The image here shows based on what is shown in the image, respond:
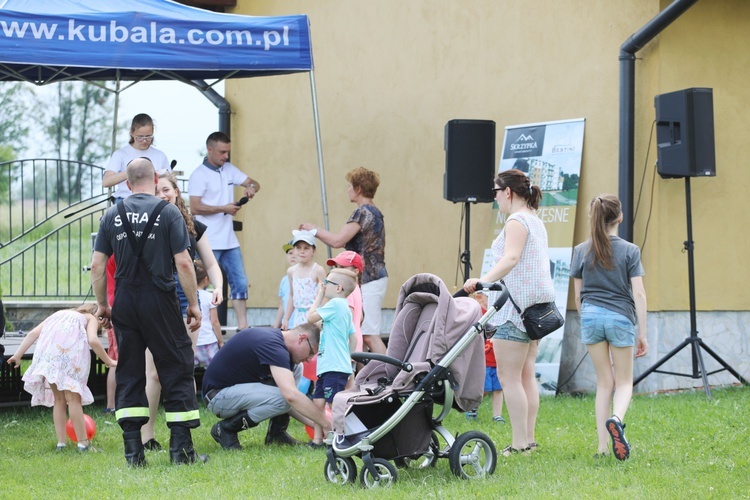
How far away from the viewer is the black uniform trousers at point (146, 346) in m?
5.92

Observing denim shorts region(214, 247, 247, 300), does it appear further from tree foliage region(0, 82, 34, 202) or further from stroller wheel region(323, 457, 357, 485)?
tree foliage region(0, 82, 34, 202)

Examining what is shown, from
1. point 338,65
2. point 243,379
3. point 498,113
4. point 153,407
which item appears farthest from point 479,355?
point 338,65

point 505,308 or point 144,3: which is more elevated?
point 144,3

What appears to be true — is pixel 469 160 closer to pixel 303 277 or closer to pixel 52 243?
pixel 303 277

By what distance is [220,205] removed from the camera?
962cm

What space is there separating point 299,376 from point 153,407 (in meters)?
1.53

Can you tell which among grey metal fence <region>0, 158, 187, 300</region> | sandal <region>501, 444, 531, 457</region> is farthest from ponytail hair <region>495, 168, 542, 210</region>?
grey metal fence <region>0, 158, 187, 300</region>

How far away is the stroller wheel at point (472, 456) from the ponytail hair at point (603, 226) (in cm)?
125

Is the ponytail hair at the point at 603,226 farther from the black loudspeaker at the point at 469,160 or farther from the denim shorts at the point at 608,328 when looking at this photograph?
the black loudspeaker at the point at 469,160

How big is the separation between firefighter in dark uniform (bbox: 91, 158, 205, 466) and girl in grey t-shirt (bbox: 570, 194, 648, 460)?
2316mm

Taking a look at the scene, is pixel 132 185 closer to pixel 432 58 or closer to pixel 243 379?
pixel 243 379

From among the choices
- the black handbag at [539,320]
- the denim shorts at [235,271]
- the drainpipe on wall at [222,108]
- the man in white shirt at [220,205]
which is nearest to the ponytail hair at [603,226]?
the black handbag at [539,320]

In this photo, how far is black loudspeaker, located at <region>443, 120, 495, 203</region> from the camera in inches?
364

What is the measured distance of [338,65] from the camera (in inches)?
441
